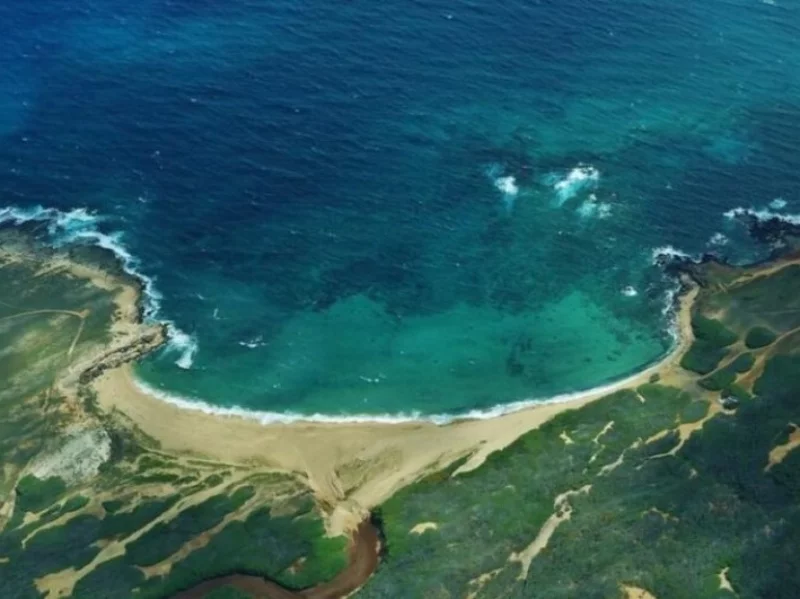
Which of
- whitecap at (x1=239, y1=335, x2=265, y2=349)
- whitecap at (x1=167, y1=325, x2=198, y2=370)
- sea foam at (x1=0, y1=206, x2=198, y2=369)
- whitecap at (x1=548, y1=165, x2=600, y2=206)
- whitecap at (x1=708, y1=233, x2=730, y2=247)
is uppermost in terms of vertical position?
whitecap at (x1=548, y1=165, x2=600, y2=206)

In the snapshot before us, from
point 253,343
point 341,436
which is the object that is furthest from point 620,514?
point 253,343

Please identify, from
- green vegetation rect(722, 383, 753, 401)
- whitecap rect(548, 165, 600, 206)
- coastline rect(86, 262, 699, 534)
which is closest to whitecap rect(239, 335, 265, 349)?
coastline rect(86, 262, 699, 534)

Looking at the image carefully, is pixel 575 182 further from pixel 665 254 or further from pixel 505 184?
pixel 665 254

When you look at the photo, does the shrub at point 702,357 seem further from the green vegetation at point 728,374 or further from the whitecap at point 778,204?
the whitecap at point 778,204

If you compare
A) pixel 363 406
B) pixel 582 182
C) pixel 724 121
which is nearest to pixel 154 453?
pixel 363 406

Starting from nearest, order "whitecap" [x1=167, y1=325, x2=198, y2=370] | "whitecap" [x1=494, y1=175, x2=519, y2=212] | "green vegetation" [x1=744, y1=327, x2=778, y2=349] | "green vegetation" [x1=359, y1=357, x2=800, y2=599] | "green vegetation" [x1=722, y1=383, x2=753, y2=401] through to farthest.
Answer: "green vegetation" [x1=359, y1=357, x2=800, y2=599] < "green vegetation" [x1=722, y1=383, x2=753, y2=401] < "green vegetation" [x1=744, y1=327, x2=778, y2=349] < "whitecap" [x1=167, y1=325, x2=198, y2=370] < "whitecap" [x1=494, y1=175, x2=519, y2=212]

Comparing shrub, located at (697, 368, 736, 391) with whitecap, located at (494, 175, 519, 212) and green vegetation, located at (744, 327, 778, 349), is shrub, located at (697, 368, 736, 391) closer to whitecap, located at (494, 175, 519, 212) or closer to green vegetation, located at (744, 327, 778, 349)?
green vegetation, located at (744, 327, 778, 349)

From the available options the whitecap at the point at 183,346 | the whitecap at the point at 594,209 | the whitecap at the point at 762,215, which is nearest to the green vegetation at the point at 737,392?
the whitecap at the point at 594,209
